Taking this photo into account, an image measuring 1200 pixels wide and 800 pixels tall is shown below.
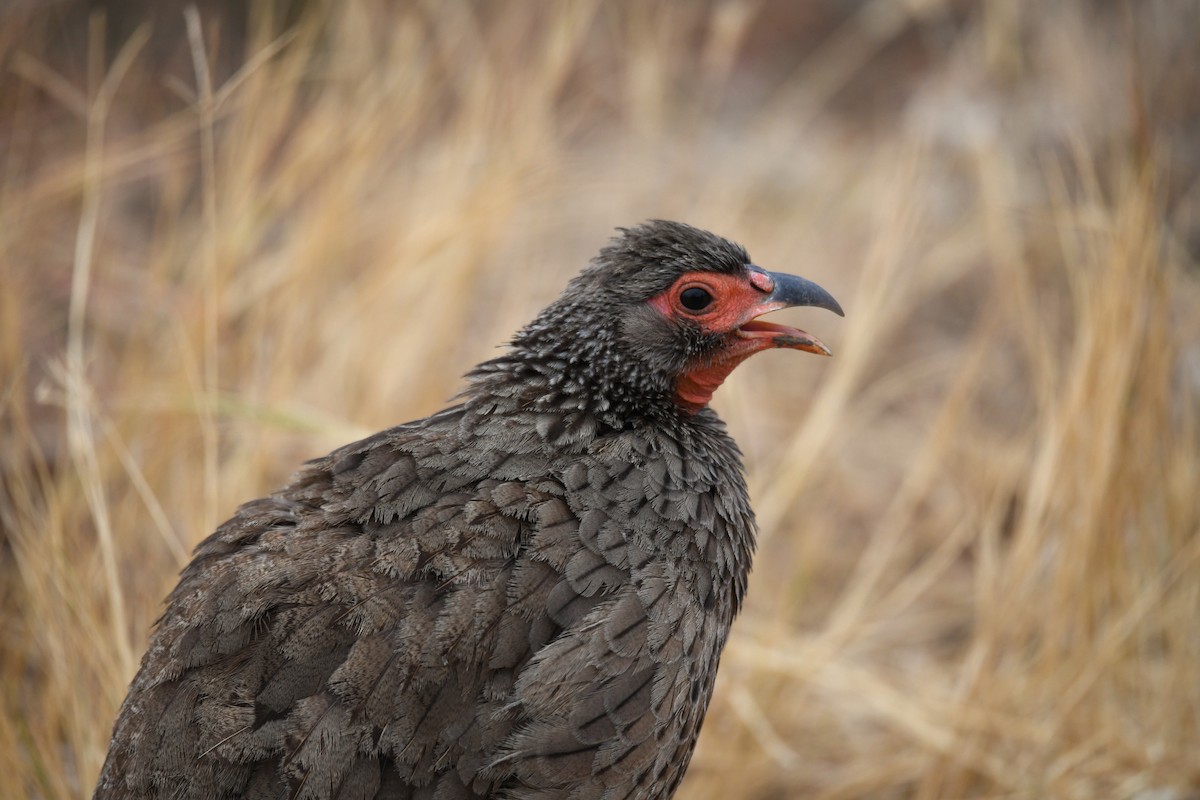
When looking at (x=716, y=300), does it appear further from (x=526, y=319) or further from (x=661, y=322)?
(x=526, y=319)

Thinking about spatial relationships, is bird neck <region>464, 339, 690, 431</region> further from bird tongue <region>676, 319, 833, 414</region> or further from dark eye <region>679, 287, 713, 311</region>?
dark eye <region>679, 287, 713, 311</region>

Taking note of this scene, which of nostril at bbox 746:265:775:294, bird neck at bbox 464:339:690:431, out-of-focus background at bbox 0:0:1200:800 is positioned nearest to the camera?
bird neck at bbox 464:339:690:431

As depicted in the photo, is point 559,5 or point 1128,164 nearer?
point 1128,164

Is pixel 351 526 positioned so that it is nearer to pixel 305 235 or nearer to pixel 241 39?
pixel 305 235

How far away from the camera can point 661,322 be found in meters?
2.58

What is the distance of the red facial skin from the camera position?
2.61m

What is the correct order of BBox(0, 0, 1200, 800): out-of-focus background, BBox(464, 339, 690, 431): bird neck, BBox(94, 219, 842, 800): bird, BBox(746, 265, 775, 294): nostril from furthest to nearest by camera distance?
BBox(0, 0, 1200, 800): out-of-focus background, BBox(746, 265, 775, 294): nostril, BBox(464, 339, 690, 431): bird neck, BBox(94, 219, 842, 800): bird

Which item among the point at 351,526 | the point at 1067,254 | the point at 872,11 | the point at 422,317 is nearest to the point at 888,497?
the point at 1067,254

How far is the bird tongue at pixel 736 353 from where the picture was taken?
8.57 ft

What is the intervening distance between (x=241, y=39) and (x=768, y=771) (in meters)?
6.14

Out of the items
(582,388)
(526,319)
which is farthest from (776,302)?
(526,319)

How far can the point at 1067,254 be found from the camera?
157 inches

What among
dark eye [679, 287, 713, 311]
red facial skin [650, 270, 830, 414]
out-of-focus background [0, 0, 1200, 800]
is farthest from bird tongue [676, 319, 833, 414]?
out-of-focus background [0, 0, 1200, 800]

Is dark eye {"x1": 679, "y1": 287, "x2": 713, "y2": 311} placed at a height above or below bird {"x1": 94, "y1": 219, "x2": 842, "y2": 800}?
above
